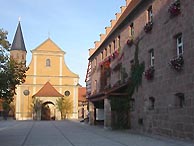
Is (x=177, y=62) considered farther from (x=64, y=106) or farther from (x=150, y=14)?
(x=64, y=106)

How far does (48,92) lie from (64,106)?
3949mm

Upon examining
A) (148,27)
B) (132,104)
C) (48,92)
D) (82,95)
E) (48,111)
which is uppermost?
(148,27)

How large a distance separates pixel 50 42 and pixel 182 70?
5244 cm

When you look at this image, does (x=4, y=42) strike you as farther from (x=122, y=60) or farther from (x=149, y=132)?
(x=122, y=60)

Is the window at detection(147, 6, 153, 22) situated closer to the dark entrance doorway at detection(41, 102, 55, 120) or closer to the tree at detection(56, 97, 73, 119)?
the tree at detection(56, 97, 73, 119)

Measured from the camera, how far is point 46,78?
64125 mm

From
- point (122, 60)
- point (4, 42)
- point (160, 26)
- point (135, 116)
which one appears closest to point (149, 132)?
point (135, 116)

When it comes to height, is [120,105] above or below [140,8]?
below

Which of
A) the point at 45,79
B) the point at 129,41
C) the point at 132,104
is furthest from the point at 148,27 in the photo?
the point at 45,79

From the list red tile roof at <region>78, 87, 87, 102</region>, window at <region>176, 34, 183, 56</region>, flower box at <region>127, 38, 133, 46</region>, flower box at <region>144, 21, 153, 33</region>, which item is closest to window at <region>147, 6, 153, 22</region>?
flower box at <region>144, 21, 153, 33</region>

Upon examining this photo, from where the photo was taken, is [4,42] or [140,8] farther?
[140,8]

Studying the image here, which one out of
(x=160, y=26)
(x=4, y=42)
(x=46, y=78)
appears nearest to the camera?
(x=4, y=42)

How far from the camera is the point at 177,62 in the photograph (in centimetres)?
1662

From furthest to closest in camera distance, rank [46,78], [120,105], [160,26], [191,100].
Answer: [46,78] → [120,105] → [160,26] → [191,100]
